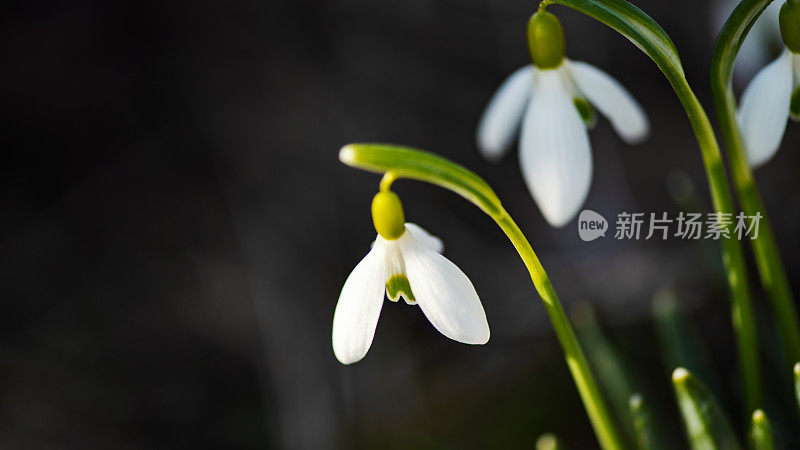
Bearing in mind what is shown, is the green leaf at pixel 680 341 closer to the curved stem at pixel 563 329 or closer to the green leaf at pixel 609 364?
the green leaf at pixel 609 364

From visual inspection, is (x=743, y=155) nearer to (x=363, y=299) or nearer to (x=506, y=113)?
(x=506, y=113)

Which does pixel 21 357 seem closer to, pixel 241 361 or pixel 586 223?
pixel 241 361

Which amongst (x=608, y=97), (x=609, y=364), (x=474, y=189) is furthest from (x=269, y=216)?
(x=474, y=189)

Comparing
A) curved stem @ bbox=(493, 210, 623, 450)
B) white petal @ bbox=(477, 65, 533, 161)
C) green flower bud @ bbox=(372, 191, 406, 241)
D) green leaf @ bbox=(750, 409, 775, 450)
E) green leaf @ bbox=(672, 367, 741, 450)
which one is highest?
white petal @ bbox=(477, 65, 533, 161)

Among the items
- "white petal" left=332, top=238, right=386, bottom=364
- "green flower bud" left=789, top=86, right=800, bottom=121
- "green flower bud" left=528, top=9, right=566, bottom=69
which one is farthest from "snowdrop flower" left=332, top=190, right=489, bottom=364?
"green flower bud" left=789, top=86, right=800, bottom=121

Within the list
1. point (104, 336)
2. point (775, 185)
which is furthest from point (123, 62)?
point (775, 185)

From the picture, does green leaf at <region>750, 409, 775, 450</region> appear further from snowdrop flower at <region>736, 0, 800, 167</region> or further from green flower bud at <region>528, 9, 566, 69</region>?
green flower bud at <region>528, 9, 566, 69</region>
